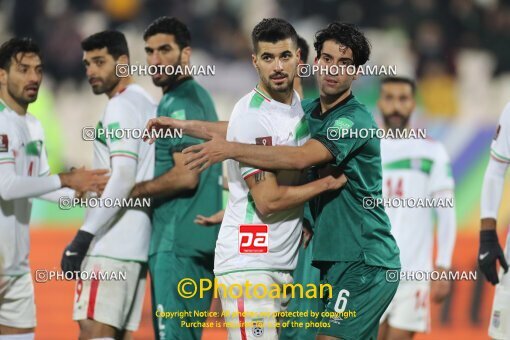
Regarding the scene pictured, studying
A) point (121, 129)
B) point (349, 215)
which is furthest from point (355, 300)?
point (121, 129)

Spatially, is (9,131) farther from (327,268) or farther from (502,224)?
(502,224)

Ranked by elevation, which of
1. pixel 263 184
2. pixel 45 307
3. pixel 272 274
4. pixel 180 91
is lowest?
pixel 45 307

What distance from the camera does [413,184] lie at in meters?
7.06

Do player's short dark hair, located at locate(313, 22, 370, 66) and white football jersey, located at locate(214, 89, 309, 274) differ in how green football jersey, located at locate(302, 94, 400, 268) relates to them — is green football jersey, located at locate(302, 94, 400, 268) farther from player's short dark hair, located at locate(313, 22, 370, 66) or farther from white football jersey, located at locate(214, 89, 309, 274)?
player's short dark hair, located at locate(313, 22, 370, 66)

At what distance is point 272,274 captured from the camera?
479cm

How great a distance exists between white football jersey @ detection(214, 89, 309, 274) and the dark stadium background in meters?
6.15

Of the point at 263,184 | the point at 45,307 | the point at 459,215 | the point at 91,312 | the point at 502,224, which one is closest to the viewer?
the point at 263,184

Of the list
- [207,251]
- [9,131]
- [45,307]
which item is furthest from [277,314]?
[45,307]

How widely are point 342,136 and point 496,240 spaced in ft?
5.95

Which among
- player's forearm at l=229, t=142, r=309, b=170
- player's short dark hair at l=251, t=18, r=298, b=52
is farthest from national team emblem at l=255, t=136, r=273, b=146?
player's short dark hair at l=251, t=18, r=298, b=52

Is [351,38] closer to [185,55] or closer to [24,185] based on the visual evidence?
[185,55]

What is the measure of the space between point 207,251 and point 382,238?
1.51m

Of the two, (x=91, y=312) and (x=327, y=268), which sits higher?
(x=327, y=268)

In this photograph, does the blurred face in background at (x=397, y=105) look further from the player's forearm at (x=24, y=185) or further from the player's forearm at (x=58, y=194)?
the player's forearm at (x=24, y=185)
